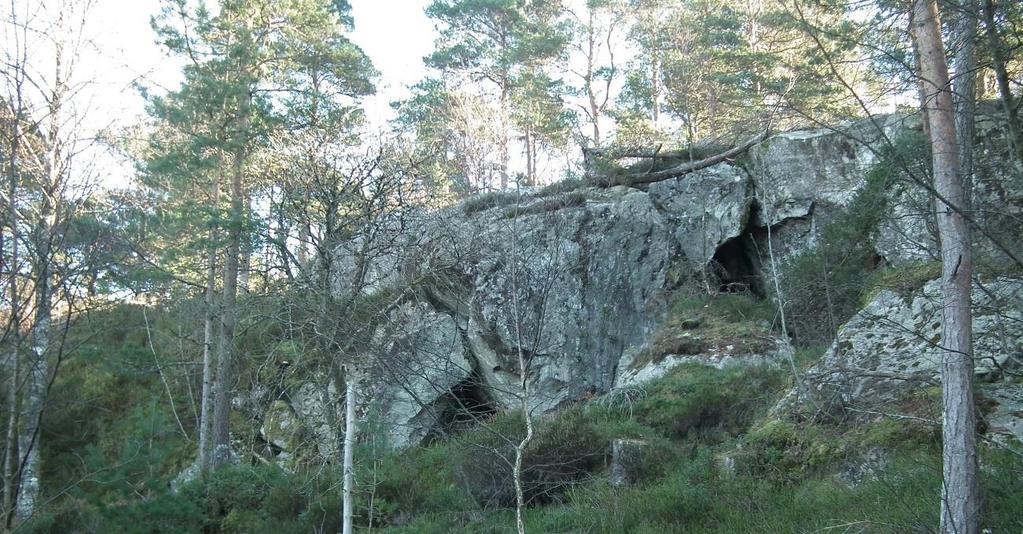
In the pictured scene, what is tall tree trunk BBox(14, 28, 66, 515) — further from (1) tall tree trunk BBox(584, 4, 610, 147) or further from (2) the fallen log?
(1) tall tree trunk BBox(584, 4, 610, 147)

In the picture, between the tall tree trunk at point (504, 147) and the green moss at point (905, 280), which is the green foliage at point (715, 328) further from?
the tall tree trunk at point (504, 147)

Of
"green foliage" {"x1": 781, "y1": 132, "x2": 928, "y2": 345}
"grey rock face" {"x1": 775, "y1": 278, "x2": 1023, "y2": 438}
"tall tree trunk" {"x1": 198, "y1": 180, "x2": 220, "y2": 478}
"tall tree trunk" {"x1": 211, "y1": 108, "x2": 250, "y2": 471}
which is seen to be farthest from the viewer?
"tall tree trunk" {"x1": 198, "y1": 180, "x2": 220, "y2": 478}

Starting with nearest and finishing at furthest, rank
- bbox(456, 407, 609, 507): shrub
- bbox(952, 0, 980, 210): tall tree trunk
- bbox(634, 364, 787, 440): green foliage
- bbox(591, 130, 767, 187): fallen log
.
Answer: bbox(952, 0, 980, 210): tall tree trunk
bbox(456, 407, 609, 507): shrub
bbox(634, 364, 787, 440): green foliage
bbox(591, 130, 767, 187): fallen log

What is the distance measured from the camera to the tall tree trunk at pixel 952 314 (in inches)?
184

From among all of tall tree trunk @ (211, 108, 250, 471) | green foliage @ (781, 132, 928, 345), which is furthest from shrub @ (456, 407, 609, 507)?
tall tree trunk @ (211, 108, 250, 471)

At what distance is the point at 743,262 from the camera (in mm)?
16188

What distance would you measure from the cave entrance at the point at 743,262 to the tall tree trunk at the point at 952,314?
967 cm

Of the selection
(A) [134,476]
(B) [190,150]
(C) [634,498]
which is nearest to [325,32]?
(B) [190,150]

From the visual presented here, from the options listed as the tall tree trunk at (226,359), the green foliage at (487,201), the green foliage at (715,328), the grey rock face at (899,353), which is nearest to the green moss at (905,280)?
the grey rock face at (899,353)

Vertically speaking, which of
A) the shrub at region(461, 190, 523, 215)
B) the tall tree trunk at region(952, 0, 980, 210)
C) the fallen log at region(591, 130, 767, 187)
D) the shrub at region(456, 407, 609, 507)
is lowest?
the shrub at region(456, 407, 609, 507)

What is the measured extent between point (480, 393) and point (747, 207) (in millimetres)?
7297

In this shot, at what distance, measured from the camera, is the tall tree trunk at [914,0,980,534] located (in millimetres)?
4668

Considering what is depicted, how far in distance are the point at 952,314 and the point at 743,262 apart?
11.6 metres

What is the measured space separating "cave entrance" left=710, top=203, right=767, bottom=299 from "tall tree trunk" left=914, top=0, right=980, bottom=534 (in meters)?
9.67
